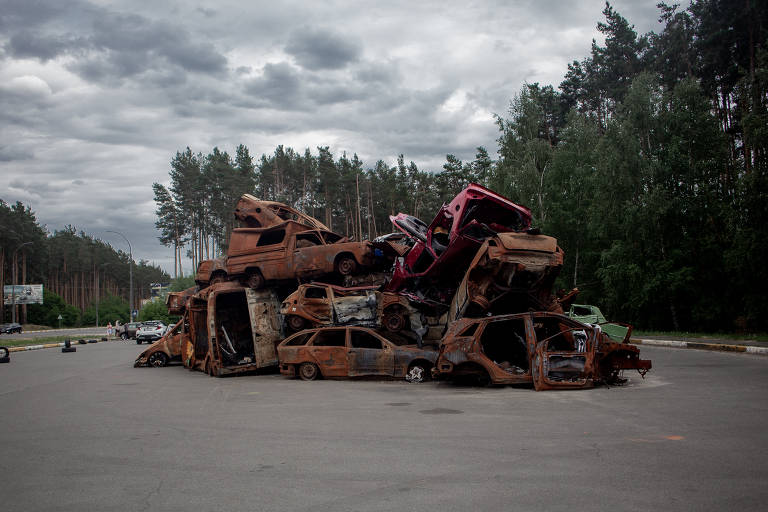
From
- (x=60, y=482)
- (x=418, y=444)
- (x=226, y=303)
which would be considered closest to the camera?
(x=60, y=482)

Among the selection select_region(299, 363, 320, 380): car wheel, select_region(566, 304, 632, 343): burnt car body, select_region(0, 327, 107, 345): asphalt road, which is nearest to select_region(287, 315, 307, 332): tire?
select_region(299, 363, 320, 380): car wheel

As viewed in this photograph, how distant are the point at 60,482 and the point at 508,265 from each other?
8361 millimetres

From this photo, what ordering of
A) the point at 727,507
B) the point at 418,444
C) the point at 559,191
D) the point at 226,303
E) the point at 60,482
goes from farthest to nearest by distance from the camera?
the point at 559,191 → the point at 226,303 → the point at 418,444 → the point at 60,482 → the point at 727,507

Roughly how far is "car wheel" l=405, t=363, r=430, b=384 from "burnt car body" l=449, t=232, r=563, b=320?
54.8 inches

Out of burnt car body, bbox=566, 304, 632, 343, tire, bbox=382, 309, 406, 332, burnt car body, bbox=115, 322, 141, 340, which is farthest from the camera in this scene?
burnt car body, bbox=115, 322, 141, 340

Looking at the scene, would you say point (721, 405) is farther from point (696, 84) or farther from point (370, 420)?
point (696, 84)

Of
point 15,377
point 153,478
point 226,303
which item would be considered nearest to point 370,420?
point 153,478

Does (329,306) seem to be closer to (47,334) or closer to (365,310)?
(365,310)

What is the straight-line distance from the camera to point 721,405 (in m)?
8.19

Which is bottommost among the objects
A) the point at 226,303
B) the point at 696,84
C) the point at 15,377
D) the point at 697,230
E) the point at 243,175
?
the point at 15,377

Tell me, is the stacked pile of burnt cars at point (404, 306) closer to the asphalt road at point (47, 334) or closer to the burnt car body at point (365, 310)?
the burnt car body at point (365, 310)

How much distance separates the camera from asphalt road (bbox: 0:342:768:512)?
4.52 metres

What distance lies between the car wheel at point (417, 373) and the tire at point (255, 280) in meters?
6.21

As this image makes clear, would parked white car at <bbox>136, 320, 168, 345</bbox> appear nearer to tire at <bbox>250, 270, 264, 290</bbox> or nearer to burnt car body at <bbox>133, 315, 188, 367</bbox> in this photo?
burnt car body at <bbox>133, 315, 188, 367</bbox>
